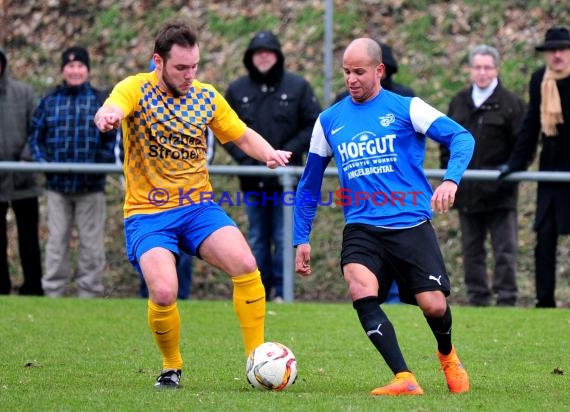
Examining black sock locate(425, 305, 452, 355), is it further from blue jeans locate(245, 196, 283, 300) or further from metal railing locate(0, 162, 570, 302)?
blue jeans locate(245, 196, 283, 300)

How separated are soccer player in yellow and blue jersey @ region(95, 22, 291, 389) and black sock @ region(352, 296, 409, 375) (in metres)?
0.79

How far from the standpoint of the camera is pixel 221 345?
945 centimetres

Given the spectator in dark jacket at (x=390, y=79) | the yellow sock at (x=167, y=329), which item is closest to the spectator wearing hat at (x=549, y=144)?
the spectator in dark jacket at (x=390, y=79)

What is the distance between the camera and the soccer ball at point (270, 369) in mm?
7074

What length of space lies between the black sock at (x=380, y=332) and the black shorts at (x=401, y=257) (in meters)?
0.17

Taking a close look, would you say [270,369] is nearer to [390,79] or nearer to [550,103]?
[550,103]

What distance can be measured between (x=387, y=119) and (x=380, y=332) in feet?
4.16

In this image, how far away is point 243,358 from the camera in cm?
877

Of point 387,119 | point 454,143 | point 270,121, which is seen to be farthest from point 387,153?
point 270,121

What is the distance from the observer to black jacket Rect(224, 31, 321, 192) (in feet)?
40.6

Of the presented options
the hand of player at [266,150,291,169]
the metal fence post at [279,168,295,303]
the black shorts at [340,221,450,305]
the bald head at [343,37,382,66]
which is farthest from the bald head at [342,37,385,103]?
the metal fence post at [279,168,295,303]

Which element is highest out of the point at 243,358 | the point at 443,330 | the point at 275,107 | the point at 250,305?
the point at 275,107

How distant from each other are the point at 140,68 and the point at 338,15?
2.87 metres

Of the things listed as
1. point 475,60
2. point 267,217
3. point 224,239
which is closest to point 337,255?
point 267,217
